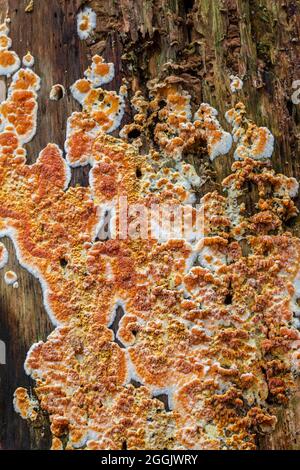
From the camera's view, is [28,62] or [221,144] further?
[28,62]

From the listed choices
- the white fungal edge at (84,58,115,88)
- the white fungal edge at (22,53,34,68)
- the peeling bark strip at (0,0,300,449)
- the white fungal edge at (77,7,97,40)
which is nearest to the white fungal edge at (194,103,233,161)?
the peeling bark strip at (0,0,300,449)

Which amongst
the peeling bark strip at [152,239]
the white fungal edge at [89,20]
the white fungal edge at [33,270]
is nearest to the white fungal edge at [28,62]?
the peeling bark strip at [152,239]

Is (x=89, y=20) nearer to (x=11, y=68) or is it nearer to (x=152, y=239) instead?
(x=11, y=68)

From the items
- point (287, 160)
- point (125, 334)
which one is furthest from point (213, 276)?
point (287, 160)

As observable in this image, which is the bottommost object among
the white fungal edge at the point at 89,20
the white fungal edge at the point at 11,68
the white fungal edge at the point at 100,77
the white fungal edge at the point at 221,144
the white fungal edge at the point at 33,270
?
the white fungal edge at the point at 33,270

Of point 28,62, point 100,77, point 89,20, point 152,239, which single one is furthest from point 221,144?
point 28,62

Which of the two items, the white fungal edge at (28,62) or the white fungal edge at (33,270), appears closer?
the white fungal edge at (33,270)

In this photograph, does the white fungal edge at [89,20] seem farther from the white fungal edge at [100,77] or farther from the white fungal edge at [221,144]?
the white fungal edge at [221,144]
